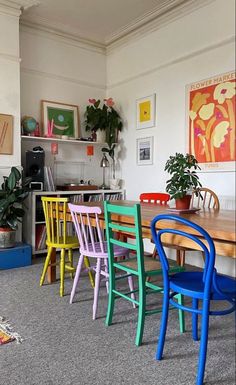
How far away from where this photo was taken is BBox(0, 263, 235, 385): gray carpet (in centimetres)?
134

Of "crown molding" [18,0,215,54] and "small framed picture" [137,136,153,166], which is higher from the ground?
"crown molding" [18,0,215,54]

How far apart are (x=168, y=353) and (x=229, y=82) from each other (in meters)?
1.24

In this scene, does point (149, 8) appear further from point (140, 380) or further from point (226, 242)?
point (140, 380)

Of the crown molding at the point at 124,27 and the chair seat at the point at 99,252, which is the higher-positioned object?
the crown molding at the point at 124,27

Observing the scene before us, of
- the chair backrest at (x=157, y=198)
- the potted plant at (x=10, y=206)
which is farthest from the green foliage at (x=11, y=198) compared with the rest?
the chair backrest at (x=157, y=198)

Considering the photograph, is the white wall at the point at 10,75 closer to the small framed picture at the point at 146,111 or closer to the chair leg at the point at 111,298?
the small framed picture at the point at 146,111

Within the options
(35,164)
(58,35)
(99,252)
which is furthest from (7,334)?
(58,35)

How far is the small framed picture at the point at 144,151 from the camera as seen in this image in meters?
3.54

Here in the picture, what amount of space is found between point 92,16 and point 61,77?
2.55 ft

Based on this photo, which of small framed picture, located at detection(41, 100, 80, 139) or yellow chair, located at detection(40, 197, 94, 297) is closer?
yellow chair, located at detection(40, 197, 94, 297)

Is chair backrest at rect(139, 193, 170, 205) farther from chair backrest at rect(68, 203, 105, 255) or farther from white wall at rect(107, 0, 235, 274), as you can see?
chair backrest at rect(68, 203, 105, 255)

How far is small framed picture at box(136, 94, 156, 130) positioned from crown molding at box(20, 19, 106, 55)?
94cm

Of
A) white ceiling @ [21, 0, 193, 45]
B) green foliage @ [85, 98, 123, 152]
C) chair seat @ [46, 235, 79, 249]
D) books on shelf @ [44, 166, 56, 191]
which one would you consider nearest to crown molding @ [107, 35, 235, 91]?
green foliage @ [85, 98, 123, 152]

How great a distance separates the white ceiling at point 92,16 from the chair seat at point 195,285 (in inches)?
87.1
